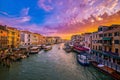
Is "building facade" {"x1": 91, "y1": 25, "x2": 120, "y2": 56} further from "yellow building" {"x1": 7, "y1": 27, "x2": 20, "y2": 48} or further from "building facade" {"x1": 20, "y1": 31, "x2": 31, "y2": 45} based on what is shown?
"building facade" {"x1": 20, "y1": 31, "x2": 31, "y2": 45}

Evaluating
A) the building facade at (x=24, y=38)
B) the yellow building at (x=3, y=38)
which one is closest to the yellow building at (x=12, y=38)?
the yellow building at (x=3, y=38)

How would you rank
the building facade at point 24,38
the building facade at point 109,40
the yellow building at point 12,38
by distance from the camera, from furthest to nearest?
the building facade at point 24,38 < the yellow building at point 12,38 < the building facade at point 109,40

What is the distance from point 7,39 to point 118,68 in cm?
4895

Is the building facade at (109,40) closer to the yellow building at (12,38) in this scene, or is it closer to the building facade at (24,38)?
the yellow building at (12,38)

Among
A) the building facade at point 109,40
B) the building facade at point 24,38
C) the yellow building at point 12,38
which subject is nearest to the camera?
the building facade at point 109,40

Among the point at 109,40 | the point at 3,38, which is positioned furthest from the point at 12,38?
the point at 109,40

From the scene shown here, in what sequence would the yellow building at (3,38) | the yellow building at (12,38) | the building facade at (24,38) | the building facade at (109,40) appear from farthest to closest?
1. the building facade at (24,38)
2. the yellow building at (12,38)
3. the yellow building at (3,38)
4. the building facade at (109,40)

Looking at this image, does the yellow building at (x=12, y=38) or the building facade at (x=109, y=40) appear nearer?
the building facade at (x=109, y=40)

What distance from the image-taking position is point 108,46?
39.2 m

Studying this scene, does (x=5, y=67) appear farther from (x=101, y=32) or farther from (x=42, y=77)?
(x=101, y=32)

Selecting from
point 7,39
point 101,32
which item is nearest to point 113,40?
point 101,32

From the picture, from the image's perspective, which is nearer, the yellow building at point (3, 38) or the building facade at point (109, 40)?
the building facade at point (109, 40)

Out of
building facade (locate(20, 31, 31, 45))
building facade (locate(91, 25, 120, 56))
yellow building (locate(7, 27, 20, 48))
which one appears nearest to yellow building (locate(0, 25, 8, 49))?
yellow building (locate(7, 27, 20, 48))

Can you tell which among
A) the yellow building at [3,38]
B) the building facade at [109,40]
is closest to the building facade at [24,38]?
the yellow building at [3,38]
